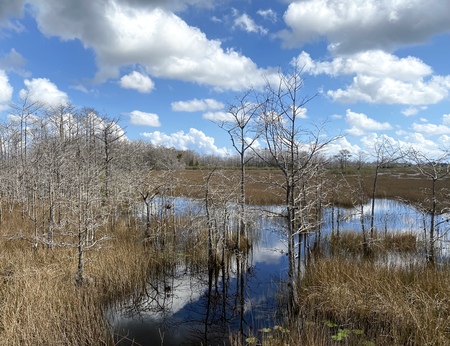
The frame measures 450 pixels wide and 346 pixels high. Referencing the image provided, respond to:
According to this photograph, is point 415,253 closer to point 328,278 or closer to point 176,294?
point 328,278

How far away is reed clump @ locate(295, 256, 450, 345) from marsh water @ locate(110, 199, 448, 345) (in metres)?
1.02

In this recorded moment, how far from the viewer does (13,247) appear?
9.34 meters

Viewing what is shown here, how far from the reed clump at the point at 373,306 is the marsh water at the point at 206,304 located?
1018mm

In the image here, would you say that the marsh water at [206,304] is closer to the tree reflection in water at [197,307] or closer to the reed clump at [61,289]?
the tree reflection in water at [197,307]

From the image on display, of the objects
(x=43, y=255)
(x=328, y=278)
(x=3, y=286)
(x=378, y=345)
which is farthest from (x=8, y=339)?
(x=328, y=278)

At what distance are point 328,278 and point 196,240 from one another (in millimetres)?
5650

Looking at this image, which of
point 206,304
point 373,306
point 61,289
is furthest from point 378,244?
point 61,289

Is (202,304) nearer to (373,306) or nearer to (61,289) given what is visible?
(61,289)

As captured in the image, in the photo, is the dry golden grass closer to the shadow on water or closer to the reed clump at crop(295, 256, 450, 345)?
the reed clump at crop(295, 256, 450, 345)

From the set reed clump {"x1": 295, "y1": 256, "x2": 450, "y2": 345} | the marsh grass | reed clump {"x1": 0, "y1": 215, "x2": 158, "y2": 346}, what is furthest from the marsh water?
the marsh grass

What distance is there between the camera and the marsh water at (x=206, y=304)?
6805 mm

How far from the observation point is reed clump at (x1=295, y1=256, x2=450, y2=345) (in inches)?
209

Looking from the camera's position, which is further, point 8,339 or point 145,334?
point 145,334

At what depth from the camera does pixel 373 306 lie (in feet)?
21.1
